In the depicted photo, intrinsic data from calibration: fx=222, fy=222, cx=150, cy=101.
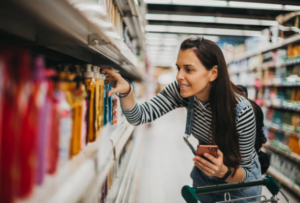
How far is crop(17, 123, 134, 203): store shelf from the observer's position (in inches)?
19.8

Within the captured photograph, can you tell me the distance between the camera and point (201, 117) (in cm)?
142

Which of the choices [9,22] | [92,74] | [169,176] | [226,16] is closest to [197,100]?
[92,74]

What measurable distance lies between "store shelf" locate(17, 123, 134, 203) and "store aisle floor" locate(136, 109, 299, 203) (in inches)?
78.4

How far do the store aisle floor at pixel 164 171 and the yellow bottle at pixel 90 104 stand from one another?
196cm

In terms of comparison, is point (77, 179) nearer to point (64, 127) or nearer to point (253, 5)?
point (64, 127)

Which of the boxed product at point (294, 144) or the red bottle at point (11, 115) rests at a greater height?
the red bottle at point (11, 115)

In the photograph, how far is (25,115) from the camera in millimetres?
466

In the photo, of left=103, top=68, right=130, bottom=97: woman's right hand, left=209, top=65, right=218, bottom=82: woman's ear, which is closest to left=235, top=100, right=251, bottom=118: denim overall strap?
left=209, top=65, right=218, bottom=82: woman's ear

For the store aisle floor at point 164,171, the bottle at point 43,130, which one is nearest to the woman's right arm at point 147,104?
the bottle at point 43,130

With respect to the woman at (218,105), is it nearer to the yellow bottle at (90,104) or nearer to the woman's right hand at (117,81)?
the woman's right hand at (117,81)

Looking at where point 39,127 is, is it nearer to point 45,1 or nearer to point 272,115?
point 45,1

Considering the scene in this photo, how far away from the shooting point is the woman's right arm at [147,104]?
1.33 meters

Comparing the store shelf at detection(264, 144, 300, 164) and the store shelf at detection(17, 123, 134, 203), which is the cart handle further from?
the store shelf at detection(264, 144, 300, 164)

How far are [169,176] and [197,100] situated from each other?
2.19 metres
